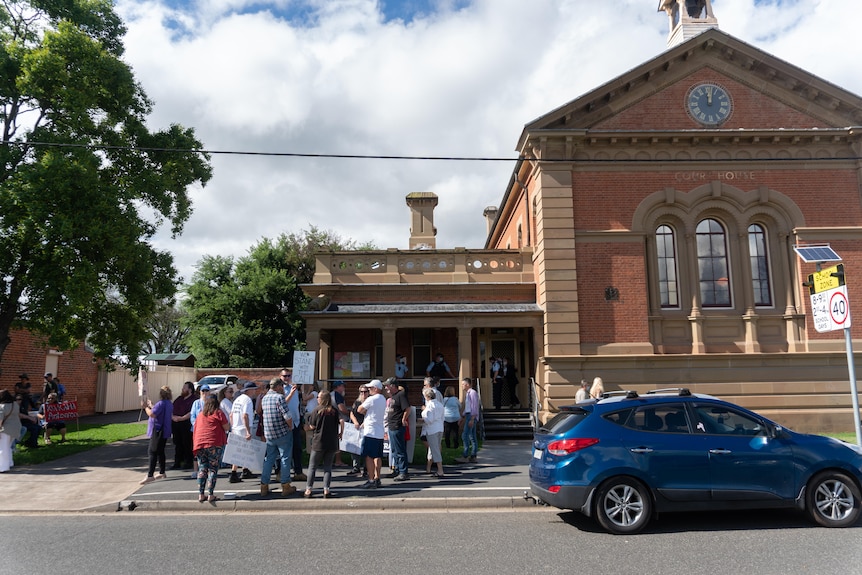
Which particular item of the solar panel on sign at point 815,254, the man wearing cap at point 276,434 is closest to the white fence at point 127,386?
the man wearing cap at point 276,434

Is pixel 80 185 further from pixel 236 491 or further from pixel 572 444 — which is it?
pixel 572 444

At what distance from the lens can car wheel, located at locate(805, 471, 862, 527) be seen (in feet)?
24.6

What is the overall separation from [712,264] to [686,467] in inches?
457

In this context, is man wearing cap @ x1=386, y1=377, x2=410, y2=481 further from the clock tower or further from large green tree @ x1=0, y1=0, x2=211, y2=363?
the clock tower

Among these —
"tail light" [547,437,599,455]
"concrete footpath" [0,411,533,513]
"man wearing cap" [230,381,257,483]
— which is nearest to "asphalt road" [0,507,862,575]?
"concrete footpath" [0,411,533,513]

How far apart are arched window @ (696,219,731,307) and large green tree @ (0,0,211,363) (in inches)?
534

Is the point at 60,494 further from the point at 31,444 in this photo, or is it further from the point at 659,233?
the point at 659,233

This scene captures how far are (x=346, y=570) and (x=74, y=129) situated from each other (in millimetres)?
12675

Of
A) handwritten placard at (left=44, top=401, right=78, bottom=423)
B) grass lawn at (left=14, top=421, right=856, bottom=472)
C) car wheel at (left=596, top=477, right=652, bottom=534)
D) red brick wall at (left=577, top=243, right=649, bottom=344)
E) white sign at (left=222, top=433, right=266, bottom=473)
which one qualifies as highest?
red brick wall at (left=577, top=243, right=649, bottom=344)

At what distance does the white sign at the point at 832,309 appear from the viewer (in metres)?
9.44

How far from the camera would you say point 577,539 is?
23.5 feet

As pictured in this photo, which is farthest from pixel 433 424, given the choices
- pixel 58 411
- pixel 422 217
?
pixel 422 217

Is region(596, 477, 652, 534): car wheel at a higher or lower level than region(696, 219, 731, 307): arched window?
lower

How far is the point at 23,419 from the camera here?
1492 centimetres
